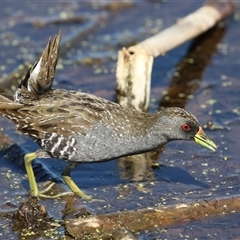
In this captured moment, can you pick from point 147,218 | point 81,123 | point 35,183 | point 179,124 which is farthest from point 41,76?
point 147,218

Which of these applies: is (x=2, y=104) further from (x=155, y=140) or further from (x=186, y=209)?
(x=186, y=209)

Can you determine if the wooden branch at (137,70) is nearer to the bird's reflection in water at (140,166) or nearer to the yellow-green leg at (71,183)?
the bird's reflection in water at (140,166)

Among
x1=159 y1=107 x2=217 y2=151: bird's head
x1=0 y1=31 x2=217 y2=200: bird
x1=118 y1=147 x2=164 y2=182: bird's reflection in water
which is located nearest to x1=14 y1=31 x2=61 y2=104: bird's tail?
x1=0 y1=31 x2=217 y2=200: bird

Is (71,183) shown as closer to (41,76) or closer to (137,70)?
(41,76)

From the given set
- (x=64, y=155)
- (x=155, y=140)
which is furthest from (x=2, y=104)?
(x=155, y=140)

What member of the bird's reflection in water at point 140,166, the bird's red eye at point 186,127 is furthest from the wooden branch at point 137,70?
the bird's red eye at point 186,127

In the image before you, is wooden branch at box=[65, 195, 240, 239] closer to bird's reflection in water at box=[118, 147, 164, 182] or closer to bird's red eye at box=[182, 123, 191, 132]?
bird's red eye at box=[182, 123, 191, 132]
